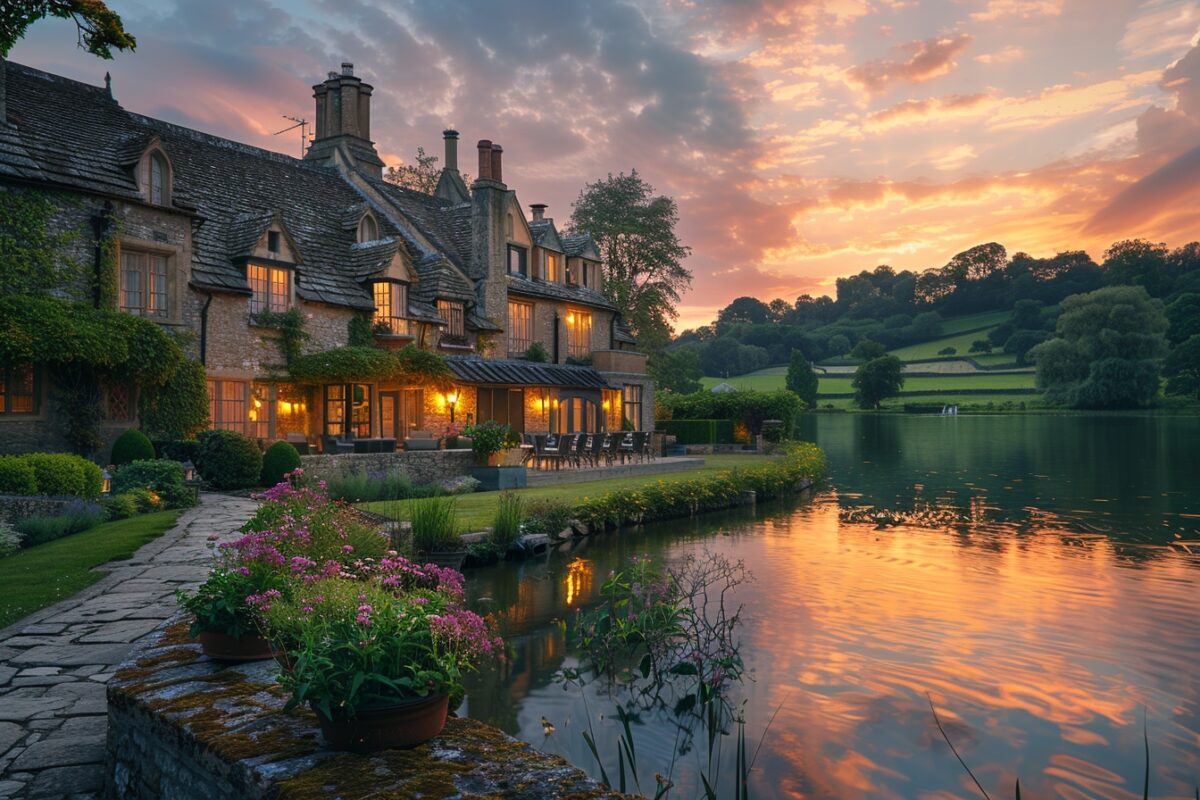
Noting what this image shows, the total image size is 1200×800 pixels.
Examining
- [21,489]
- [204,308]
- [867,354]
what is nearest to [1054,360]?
[867,354]

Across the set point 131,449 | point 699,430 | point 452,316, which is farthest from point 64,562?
point 699,430

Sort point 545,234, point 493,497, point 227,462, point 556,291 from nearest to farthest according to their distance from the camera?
point 227,462
point 493,497
point 556,291
point 545,234

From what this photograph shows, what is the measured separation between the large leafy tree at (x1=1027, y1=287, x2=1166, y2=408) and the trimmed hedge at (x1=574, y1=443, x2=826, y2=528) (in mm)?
68629

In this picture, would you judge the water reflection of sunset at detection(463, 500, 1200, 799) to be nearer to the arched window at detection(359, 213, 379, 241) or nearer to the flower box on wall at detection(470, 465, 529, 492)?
the flower box on wall at detection(470, 465, 529, 492)

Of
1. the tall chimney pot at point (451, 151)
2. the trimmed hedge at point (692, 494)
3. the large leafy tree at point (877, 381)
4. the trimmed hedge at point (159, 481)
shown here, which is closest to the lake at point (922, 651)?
the trimmed hedge at point (692, 494)

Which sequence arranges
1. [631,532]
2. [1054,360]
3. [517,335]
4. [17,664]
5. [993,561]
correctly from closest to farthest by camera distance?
[17,664] → [993,561] → [631,532] → [517,335] → [1054,360]

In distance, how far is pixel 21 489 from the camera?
14016 mm

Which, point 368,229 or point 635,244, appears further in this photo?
point 635,244

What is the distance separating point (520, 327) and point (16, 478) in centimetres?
2181

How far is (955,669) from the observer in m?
9.66

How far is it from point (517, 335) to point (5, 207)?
1885cm

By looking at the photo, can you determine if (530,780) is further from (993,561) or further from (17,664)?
(993,561)

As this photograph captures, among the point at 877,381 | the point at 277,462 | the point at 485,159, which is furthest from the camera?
the point at 877,381

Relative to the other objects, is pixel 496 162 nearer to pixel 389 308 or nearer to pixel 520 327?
pixel 520 327
